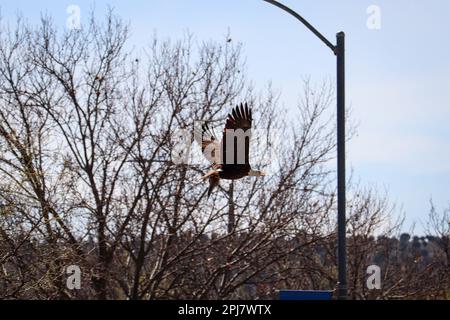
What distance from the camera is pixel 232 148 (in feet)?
51.4

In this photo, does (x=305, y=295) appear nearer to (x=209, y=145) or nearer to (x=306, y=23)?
(x=306, y=23)

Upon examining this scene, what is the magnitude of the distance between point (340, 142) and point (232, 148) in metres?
3.85

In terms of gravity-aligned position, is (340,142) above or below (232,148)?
below

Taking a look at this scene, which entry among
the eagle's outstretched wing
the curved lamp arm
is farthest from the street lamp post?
the eagle's outstretched wing

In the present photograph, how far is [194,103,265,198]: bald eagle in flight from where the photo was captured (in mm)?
15648

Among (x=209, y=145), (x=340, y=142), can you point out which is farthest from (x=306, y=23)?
(x=209, y=145)

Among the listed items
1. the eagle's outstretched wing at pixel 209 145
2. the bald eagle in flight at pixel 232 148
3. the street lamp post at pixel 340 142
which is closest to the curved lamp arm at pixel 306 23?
the street lamp post at pixel 340 142

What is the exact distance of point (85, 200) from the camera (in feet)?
66.6

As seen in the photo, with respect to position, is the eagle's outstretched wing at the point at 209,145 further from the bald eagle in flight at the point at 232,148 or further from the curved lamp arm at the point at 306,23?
the curved lamp arm at the point at 306,23

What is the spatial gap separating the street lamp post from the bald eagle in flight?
10.4 ft
